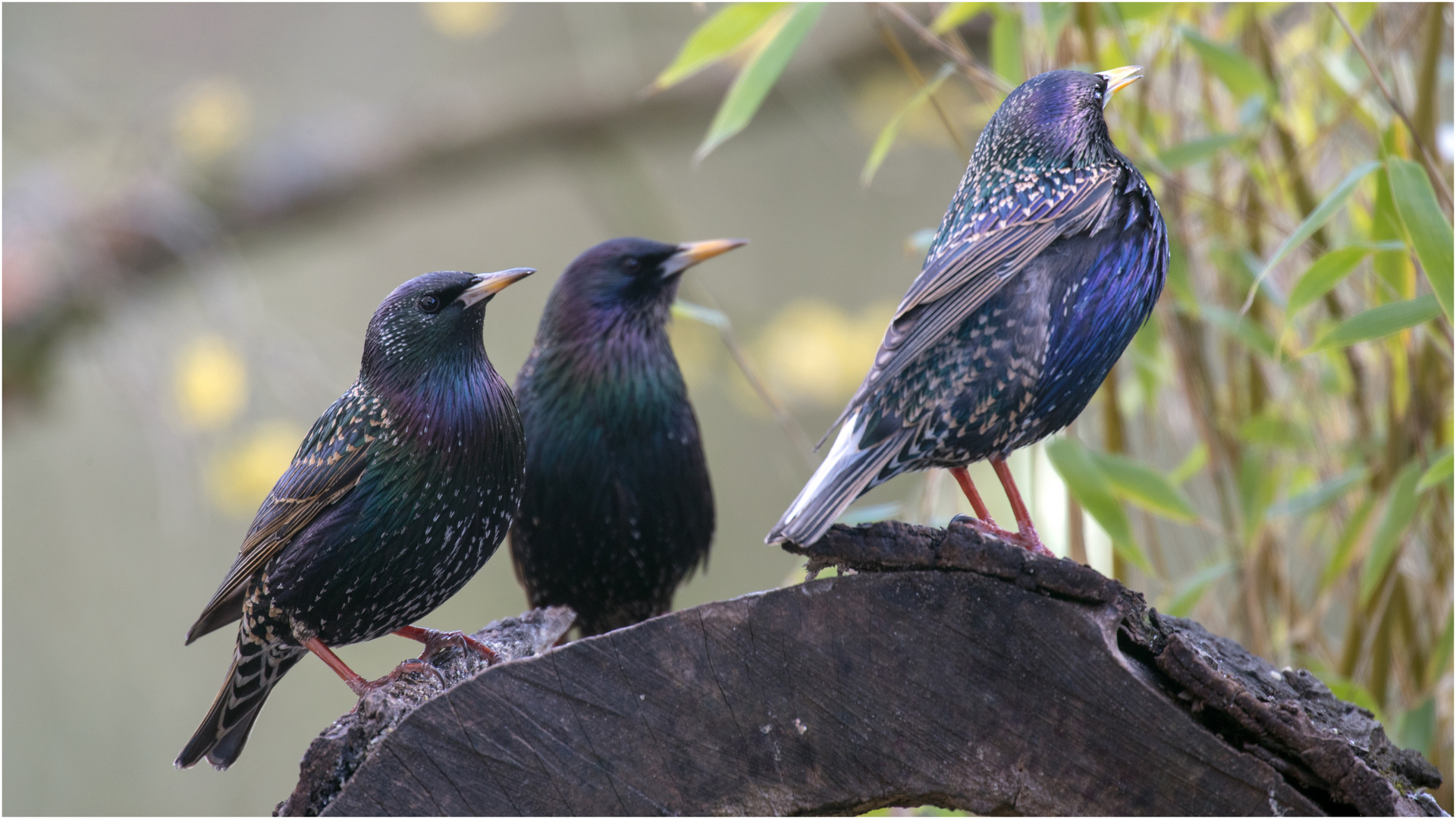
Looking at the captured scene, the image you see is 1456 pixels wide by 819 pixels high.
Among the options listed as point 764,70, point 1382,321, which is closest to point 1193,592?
point 1382,321

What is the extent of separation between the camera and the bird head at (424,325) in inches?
51.7

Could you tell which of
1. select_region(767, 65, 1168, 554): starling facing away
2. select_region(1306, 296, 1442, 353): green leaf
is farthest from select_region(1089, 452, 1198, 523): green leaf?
select_region(767, 65, 1168, 554): starling facing away

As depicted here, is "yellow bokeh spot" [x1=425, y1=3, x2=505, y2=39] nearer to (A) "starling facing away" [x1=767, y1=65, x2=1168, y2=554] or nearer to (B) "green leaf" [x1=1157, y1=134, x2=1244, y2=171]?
(B) "green leaf" [x1=1157, y1=134, x2=1244, y2=171]

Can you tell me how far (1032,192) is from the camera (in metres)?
1.28

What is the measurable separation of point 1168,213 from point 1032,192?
0.76m

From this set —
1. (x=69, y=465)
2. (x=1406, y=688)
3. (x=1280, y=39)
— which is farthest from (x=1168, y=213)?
(x=69, y=465)

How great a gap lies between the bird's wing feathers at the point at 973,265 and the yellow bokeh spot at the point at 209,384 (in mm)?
2195

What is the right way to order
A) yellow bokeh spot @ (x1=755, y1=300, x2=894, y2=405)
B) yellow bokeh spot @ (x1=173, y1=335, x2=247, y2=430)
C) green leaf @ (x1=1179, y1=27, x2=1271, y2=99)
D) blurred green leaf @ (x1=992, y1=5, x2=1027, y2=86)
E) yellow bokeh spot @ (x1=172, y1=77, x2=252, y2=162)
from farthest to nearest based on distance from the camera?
yellow bokeh spot @ (x1=172, y1=77, x2=252, y2=162) → yellow bokeh spot @ (x1=755, y1=300, x2=894, y2=405) → yellow bokeh spot @ (x1=173, y1=335, x2=247, y2=430) → blurred green leaf @ (x1=992, y1=5, x2=1027, y2=86) → green leaf @ (x1=1179, y1=27, x2=1271, y2=99)

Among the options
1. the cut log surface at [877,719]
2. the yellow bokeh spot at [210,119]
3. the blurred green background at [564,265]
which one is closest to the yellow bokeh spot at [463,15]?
the blurred green background at [564,265]

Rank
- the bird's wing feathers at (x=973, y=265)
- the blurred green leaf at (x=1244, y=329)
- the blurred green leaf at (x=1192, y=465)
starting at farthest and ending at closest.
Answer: the blurred green leaf at (x=1192, y=465)
the blurred green leaf at (x=1244, y=329)
the bird's wing feathers at (x=973, y=265)

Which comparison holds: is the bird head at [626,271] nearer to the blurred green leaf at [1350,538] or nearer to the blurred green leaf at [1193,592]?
the blurred green leaf at [1193,592]

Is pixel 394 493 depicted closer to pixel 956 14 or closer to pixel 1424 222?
pixel 956 14

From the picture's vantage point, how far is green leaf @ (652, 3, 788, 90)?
1661mm

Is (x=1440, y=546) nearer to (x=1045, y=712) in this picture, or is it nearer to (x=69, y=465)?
(x=1045, y=712)
